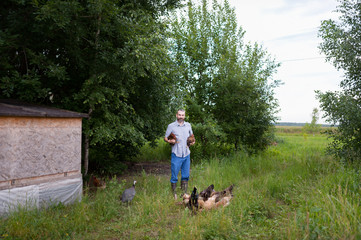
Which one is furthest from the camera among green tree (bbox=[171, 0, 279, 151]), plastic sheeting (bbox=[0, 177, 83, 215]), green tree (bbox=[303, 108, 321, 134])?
green tree (bbox=[303, 108, 321, 134])

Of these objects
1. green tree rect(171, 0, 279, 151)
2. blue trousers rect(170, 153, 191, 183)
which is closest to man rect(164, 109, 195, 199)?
blue trousers rect(170, 153, 191, 183)

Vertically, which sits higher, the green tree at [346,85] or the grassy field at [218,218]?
the green tree at [346,85]

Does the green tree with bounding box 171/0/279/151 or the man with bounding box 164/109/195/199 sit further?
the green tree with bounding box 171/0/279/151

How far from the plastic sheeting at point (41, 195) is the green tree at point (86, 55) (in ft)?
4.45

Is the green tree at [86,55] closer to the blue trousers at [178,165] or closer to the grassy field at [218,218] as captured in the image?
the blue trousers at [178,165]

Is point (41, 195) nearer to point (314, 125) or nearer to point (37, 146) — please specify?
point (37, 146)

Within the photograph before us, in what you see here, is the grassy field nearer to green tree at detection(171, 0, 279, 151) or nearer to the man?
the man

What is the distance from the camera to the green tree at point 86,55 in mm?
6246

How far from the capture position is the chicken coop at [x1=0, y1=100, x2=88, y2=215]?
482cm

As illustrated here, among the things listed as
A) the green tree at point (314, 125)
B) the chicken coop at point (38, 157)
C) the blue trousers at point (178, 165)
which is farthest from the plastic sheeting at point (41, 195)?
the green tree at point (314, 125)

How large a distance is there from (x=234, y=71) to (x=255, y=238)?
29.5 ft

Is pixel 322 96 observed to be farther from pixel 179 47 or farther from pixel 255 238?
pixel 179 47

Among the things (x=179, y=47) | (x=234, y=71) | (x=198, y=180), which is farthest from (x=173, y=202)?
(x=179, y=47)

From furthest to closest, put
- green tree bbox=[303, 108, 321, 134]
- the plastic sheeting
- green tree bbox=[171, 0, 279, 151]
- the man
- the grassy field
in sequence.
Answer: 1. green tree bbox=[303, 108, 321, 134]
2. green tree bbox=[171, 0, 279, 151]
3. the man
4. the plastic sheeting
5. the grassy field
